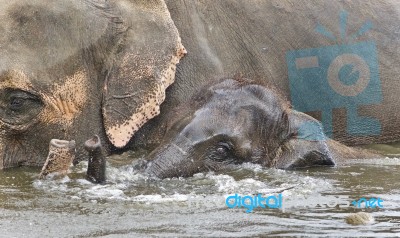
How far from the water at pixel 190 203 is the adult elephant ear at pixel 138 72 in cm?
29

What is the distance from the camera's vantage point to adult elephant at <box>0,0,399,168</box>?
696cm

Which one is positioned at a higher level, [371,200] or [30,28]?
[30,28]

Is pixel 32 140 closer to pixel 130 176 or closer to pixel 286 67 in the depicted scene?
pixel 130 176

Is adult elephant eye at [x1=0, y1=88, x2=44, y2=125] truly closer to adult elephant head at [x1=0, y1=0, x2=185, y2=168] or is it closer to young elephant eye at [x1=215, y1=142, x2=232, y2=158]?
adult elephant head at [x1=0, y1=0, x2=185, y2=168]

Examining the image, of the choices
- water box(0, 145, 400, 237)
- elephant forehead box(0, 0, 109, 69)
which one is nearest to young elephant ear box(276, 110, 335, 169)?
water box(0, 145, 400, 237)

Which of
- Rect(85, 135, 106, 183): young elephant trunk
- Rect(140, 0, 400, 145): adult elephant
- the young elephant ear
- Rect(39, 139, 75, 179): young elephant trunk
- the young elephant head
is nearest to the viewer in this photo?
Rect(85, 135, 106, 183): young elephant trunk

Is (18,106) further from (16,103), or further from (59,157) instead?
(59,157)

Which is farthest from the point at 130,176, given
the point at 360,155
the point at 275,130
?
the point at 360,155

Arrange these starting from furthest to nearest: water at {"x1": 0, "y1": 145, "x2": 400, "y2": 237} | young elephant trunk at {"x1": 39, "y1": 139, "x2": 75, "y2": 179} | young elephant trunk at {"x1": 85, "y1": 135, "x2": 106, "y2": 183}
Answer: young elephant trunk at {"x1": 39, "y1": 139, "x2": 75, "y2": 179} → young elephant trunk at {"x1": 85, "y1": 135, "x2": 106, "y2": 183} → water at {"x1": 0, "y1": 145, "x2": 400, "y2": 237}

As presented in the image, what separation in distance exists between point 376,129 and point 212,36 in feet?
5.21

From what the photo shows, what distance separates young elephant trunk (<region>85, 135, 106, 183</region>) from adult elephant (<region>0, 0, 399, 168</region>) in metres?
0.89

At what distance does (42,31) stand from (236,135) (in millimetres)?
1487

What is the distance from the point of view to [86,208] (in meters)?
5.66

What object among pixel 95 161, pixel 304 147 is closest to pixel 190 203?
pixel 95 161
